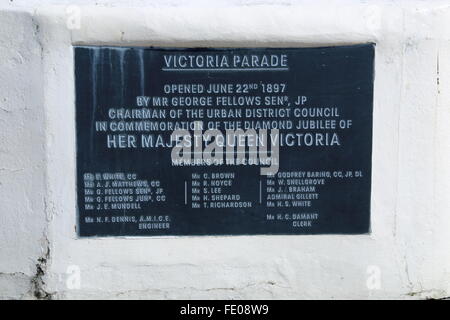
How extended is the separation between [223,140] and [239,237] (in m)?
0.52

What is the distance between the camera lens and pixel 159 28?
356 cm

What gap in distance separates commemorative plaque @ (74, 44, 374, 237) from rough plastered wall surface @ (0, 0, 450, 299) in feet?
0.21

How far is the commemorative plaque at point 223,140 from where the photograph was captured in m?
3.59

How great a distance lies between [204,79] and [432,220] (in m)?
1.42

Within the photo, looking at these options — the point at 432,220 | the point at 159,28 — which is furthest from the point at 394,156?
the point at 159,28

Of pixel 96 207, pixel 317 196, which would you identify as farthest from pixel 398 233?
pixel 96 207

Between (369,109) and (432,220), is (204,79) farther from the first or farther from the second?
(432,220)

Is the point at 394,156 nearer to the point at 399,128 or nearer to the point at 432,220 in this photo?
the point at 399,128

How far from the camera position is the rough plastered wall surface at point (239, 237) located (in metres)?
3.55

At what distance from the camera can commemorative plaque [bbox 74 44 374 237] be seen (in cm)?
359

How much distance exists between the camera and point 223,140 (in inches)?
144

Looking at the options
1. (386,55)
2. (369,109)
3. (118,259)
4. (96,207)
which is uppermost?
(386,55)

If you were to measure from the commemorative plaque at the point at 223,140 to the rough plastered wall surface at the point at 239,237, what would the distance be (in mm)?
64

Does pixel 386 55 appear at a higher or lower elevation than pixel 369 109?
higher
